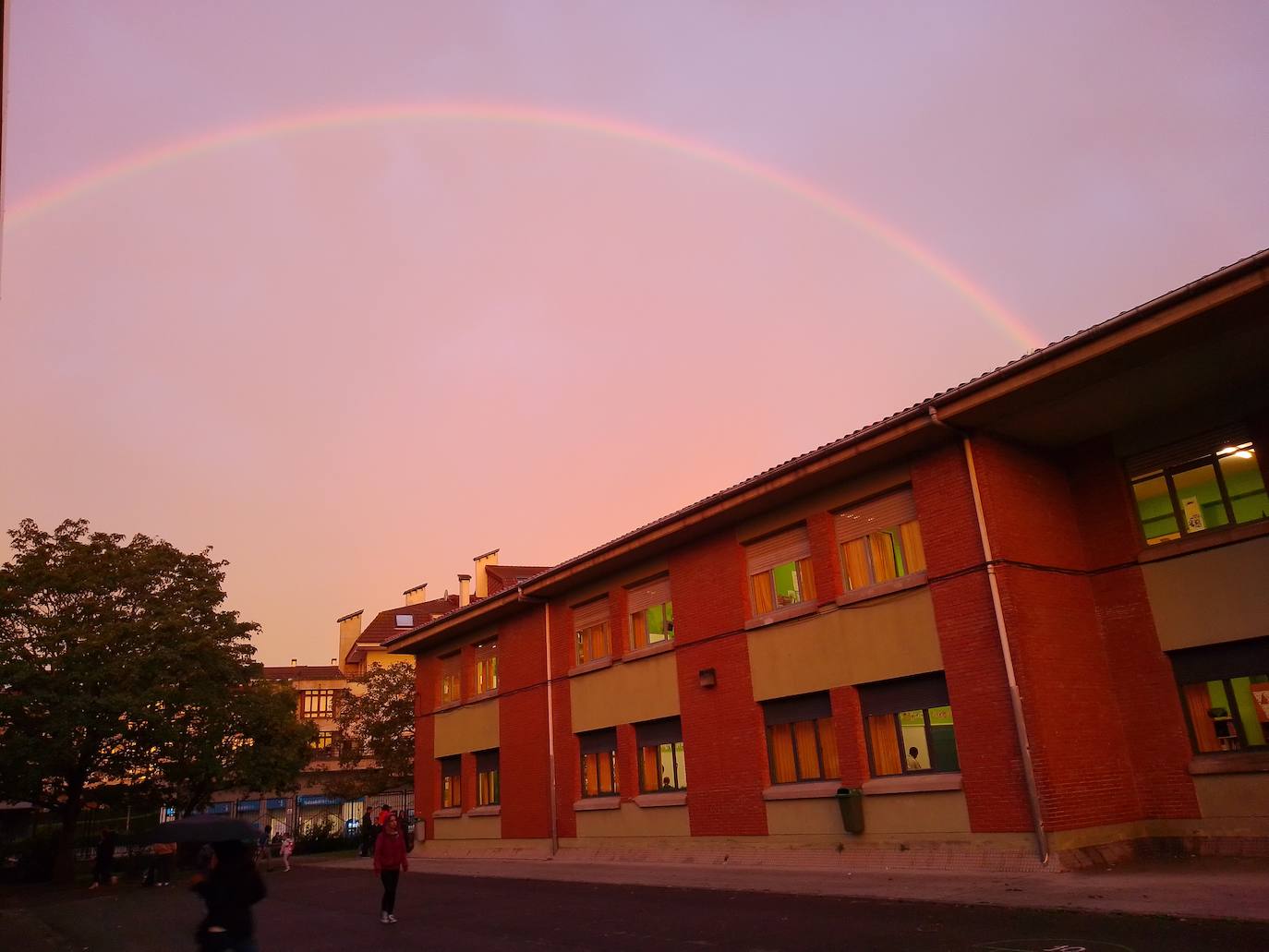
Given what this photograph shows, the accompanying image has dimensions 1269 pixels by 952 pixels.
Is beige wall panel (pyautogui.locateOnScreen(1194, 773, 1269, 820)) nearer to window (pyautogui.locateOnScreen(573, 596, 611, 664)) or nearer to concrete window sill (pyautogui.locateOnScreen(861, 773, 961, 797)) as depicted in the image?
concrete window sill (pyautogui.locateOnScreen(861, 773, 961, 797))

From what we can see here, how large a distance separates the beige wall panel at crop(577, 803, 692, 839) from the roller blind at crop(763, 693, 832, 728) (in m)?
3.39

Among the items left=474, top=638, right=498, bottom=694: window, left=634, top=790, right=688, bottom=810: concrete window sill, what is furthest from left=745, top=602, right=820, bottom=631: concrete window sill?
left=474, top=638, right=498, bottom=694: window

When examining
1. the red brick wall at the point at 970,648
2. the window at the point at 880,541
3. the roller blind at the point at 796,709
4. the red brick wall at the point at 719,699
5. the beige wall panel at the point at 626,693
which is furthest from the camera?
the beige wall panel at the point at 626,693

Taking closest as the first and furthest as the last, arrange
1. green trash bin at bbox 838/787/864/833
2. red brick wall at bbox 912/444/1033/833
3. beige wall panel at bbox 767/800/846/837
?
red brick wall at bbox 912/444/1033/833, green trash bin at bbox 838/787/864/833, beige wall panel at bbox 767/800/846/837

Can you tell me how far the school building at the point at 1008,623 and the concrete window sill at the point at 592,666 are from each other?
2.69 m

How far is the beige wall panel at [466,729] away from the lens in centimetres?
2875

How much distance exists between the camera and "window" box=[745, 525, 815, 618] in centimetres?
1905

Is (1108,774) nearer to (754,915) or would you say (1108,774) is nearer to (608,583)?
(754,915)

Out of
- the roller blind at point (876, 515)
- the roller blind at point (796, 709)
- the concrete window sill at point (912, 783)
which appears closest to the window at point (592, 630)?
the roller blind at point (796, 709)

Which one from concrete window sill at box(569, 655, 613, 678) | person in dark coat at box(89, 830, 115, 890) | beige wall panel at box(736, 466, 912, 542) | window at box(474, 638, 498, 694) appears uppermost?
beige wall panel at box(736, 466, 912, 542)

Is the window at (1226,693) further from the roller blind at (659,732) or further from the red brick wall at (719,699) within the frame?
the roller blind at (659,732)

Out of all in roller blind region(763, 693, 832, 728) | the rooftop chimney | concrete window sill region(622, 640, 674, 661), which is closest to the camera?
roller blind region(763, 693, 832, 728)

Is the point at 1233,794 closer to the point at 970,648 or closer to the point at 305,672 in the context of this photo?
the point at 970,648

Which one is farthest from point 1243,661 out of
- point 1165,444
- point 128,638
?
point 128,638
